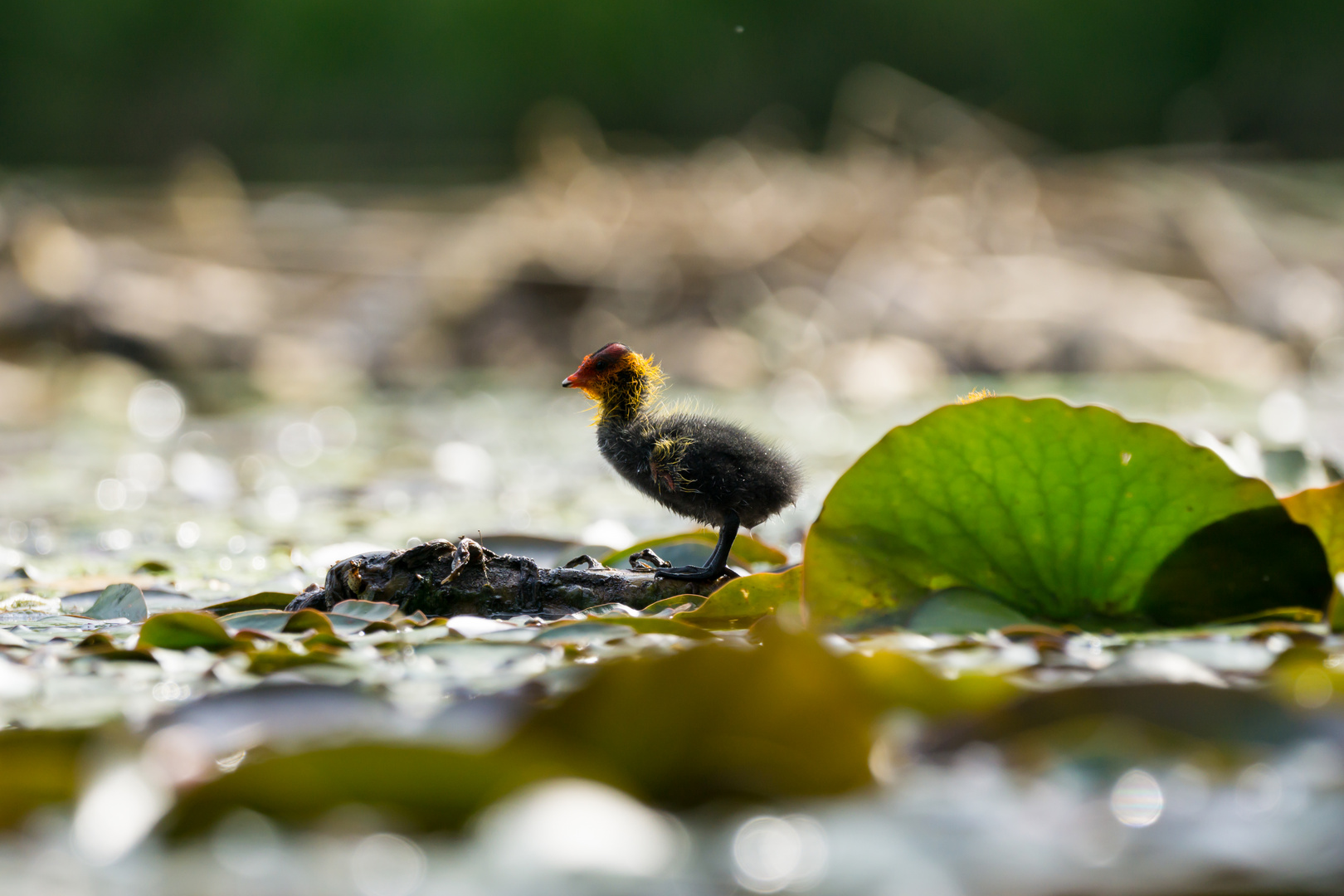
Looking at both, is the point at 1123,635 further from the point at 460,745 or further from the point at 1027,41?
the point at 1027,41

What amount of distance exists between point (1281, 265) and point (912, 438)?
827cm

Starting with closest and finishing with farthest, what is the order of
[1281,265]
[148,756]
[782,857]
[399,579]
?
[782,857] → [148,756] → [399,579] → [1281,265]

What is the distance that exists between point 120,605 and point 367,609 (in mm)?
421

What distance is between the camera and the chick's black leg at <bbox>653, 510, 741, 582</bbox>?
182 cm

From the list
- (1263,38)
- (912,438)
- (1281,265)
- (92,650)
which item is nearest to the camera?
(92,650)

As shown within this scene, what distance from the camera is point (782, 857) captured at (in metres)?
0.84

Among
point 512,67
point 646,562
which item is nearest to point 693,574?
point 646,562

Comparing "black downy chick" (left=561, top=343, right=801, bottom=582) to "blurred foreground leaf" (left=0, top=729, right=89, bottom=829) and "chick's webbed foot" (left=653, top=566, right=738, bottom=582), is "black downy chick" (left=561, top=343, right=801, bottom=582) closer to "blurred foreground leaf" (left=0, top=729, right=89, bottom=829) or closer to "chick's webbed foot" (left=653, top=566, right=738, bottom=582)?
"chick's webbed foot" (left=653, top=566, right=738, bottom=582)

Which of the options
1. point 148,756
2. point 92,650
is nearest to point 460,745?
point 148,756

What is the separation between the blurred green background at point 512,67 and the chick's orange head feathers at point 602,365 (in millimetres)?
12632

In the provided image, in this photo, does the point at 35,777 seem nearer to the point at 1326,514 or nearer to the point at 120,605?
the point at 120,605

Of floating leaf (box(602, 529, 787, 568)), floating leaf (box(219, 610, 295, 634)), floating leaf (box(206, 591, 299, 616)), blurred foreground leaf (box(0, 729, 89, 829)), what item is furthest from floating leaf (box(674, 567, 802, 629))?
blurred foreground leaf (box(0, 729, 89, 829))

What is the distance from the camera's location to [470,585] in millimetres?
1759

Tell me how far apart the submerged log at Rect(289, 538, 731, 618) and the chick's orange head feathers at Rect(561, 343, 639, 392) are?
1.21 ft
